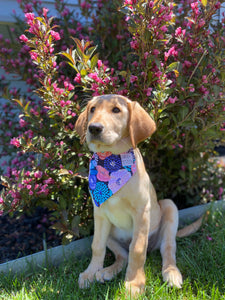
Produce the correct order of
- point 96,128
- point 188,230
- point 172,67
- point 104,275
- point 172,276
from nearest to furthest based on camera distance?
point 96,128
point 172,276
point 104,275
point 172,67
point 188,230

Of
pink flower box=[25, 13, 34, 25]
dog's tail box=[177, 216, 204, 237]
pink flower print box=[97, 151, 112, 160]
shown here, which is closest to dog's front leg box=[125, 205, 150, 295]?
pink flower print box=[97, 151, 112, 160]

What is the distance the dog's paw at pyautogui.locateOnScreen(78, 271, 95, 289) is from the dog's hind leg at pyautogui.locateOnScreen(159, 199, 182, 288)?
1.82ft

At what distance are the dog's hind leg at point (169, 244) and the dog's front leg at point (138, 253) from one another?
23 cm

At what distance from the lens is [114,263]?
97.4 inches

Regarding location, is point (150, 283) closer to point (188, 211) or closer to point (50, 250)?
point (50, 250)

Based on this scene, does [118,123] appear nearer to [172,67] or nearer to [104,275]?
[172,67]

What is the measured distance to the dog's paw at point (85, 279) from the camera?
2.25 meters

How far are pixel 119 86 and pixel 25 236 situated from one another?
6.03ft

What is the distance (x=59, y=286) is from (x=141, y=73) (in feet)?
6.07

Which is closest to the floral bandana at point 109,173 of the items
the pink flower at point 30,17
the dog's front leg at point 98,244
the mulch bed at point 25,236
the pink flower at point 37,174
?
the dog's front leg at point 98,244

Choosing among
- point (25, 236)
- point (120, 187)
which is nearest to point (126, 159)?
point (120, 187)

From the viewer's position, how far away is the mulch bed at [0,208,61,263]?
9.47ft

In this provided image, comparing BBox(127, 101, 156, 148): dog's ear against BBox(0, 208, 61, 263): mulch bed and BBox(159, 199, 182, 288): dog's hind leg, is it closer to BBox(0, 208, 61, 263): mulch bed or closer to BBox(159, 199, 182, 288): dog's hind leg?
BBox(159, 199, 182, 288): dog's hind leg

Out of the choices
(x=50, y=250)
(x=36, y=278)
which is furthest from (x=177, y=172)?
(x=36, y=278)
